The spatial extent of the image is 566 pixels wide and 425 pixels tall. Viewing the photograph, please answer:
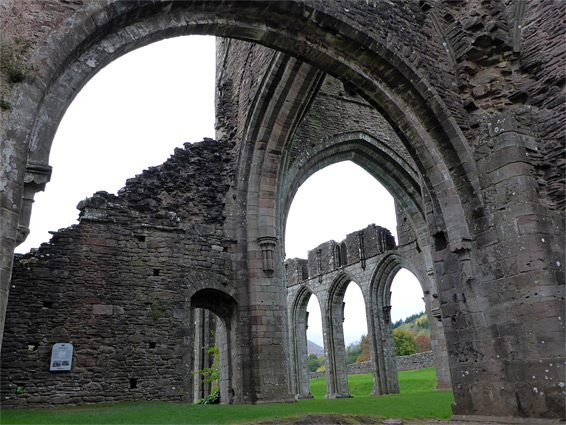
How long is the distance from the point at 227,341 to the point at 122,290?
2.70m

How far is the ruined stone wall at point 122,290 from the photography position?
8250 mm

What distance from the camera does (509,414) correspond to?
219 inches

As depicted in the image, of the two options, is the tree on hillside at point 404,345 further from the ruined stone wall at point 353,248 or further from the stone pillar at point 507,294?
the stone pillar at point 507,294

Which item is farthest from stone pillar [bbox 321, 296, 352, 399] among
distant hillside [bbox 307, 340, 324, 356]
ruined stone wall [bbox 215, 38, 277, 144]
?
distant hillside [bbox 307, 340, 324, 356]

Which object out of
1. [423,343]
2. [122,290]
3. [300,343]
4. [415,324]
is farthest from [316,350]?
[122,290]

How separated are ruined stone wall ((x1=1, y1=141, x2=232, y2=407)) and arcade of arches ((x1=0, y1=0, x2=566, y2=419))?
0.10 ft

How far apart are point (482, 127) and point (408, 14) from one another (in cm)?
223

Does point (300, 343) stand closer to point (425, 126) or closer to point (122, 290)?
point (122, 290)

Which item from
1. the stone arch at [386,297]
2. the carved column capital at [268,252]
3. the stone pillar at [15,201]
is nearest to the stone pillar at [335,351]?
the stone arch at [386,297]

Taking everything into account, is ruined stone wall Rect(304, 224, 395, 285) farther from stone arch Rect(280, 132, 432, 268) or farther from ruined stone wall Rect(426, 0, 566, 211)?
ruined stone wall Rect(426, 0, 566, 211)

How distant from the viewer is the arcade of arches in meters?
5.11

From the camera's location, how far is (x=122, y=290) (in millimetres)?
9281

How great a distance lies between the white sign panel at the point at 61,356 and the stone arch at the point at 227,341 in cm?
254

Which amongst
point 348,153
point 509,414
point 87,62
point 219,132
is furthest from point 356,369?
point 87,62
